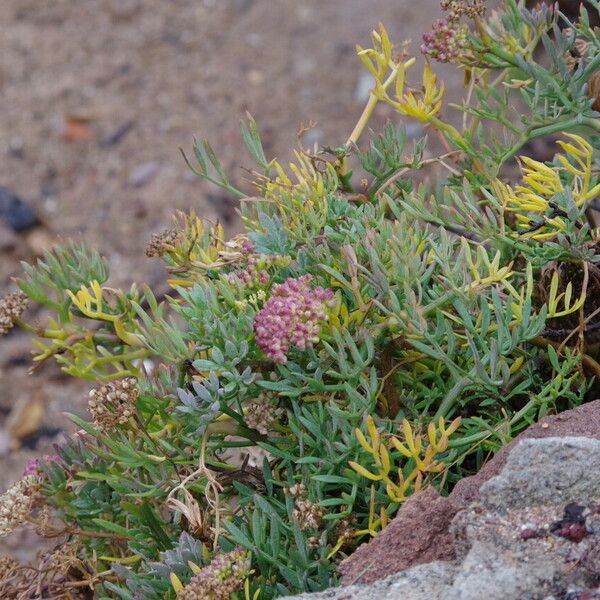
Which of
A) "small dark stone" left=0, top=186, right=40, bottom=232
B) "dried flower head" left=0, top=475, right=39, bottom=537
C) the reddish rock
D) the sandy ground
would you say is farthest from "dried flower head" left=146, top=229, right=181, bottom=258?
"small dark stone" left=0, top=186, right=40, bottom=232

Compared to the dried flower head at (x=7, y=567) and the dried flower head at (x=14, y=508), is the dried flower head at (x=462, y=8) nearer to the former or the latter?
the dried flower head at (x=14, y=508)

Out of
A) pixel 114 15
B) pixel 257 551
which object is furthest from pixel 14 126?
pixel 257 551

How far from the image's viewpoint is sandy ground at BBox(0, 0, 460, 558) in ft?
15.6

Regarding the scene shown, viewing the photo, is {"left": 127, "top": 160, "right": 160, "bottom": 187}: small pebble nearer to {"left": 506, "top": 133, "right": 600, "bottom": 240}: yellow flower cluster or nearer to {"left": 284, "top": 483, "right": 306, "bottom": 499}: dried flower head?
{"left": 506, "top": 133, "right": 600, "bottom": 240}: yellow flower cluster

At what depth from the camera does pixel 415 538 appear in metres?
1.22

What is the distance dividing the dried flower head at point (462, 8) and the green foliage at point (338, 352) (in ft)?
0.12

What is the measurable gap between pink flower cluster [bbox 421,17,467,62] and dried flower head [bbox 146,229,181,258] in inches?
18.0

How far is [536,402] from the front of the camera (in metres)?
1.36

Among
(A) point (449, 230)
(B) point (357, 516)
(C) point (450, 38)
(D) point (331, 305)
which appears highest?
(C) point (450, 38)

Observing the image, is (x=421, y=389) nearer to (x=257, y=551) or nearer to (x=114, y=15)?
(x=257, y=551)

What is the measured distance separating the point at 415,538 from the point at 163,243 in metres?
0.56

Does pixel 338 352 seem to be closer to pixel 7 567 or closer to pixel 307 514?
pixel 307 514

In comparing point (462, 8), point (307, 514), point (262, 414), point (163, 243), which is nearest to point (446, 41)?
point (462, 8)

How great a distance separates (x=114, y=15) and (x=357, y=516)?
195 inches
